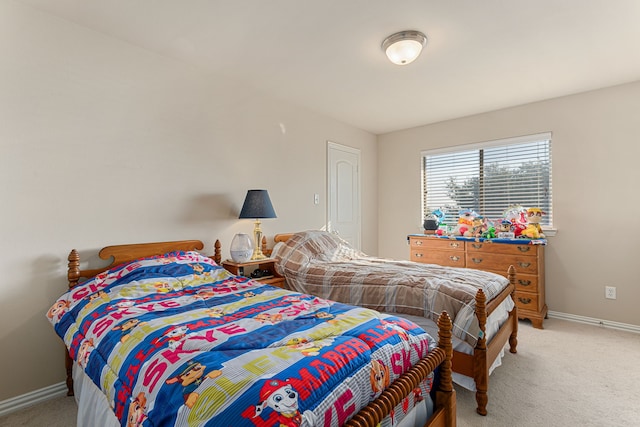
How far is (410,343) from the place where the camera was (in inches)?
51.9

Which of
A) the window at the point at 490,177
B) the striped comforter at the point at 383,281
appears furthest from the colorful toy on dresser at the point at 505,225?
the striped comforter at the point at 383,281

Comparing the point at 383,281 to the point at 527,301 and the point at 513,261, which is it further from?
the point at 527,301

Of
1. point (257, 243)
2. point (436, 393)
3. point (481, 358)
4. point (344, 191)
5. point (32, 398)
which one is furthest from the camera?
point (344, 191)

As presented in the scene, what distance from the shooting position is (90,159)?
7.43 ft

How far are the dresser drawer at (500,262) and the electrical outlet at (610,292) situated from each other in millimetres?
796

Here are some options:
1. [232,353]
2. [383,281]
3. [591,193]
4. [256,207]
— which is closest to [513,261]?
[591,193]

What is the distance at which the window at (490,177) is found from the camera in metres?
3.75

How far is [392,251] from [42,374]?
4.20 meters

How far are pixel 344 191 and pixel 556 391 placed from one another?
307 cm

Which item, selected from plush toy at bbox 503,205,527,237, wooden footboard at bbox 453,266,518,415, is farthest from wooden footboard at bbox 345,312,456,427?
plush toy at bbox 503,205,527,237

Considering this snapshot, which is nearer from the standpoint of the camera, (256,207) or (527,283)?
(256,207)

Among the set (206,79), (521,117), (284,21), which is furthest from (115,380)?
(521,117)

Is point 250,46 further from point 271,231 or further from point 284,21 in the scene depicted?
point 271,231

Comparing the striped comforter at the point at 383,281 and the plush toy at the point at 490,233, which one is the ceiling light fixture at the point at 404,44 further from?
the plush toy at the point at 490,233
